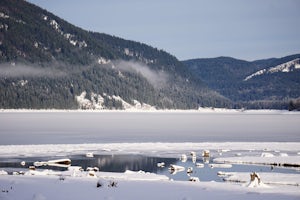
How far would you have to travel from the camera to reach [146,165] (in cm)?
4144

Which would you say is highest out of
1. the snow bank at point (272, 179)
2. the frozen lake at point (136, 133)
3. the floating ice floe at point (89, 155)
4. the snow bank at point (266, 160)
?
the frozen lake at point (136, 133)

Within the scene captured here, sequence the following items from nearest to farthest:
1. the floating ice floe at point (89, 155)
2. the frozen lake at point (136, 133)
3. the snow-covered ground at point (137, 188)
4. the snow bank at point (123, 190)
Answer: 1. the snow bank at point (123, 190)
2. the snow-covered ground at point (137, 188)
3. the floating ice floe at point (89, 155)
4. the frozen lake at point (136, 133)

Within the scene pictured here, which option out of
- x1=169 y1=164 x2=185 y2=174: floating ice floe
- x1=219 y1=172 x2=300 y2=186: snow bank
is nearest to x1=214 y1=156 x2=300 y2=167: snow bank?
x1=169 y1=164 x2=185 y2=174: floating ice floe

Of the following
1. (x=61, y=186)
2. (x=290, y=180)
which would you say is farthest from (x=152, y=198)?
(x=290, y=180)

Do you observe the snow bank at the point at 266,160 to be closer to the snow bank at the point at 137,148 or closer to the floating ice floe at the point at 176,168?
the snow bank at the point at 137,148

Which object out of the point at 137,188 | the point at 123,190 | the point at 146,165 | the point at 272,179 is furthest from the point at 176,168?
the point at 123,190

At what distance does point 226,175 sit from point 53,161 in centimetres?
1359

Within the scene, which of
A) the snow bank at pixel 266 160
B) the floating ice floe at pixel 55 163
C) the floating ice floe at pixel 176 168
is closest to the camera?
the floating ice floe at pixel 176 168

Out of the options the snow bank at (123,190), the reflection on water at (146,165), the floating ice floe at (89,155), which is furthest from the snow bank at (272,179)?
the floating ice floe at (89,155)

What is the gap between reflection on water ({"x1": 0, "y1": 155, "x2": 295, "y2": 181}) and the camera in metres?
36.1

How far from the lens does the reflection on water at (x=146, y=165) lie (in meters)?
36.1

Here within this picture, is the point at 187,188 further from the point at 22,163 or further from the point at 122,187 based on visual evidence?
the point at 22,163

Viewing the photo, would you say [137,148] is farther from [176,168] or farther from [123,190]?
[123,190]

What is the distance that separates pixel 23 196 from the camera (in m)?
21.0
